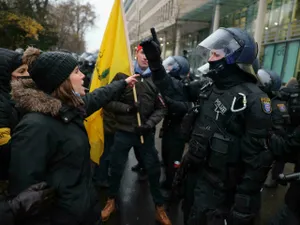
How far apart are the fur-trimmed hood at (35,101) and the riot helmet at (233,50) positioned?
1.38m

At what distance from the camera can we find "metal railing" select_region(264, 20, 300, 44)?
1310 centimetres

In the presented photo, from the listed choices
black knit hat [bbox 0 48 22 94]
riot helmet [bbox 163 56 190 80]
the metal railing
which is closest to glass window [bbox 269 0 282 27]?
the metal railing

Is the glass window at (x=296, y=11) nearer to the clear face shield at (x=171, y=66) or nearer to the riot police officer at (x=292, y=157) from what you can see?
the clear face shield at (x=171, y=66)

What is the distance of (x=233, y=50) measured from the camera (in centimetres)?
216

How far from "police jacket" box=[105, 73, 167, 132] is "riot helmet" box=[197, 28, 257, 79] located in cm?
111

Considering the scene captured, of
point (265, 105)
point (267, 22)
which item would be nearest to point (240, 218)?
point (265, 105)

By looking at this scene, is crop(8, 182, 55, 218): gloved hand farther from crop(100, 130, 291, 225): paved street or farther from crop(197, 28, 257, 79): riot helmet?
crop(100, 130, 291, 225): paved street

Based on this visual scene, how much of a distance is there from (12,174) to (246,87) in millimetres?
1841

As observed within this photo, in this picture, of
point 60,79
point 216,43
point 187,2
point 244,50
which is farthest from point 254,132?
point 187,2

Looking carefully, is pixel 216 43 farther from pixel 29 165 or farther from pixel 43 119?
pixel 29 165

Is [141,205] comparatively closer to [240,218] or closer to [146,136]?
[146,136]

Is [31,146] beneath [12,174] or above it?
above

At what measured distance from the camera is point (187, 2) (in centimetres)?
2030

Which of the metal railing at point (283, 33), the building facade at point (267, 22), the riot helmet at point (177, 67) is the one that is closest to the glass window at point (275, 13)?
the building facade at point (267, 22)
